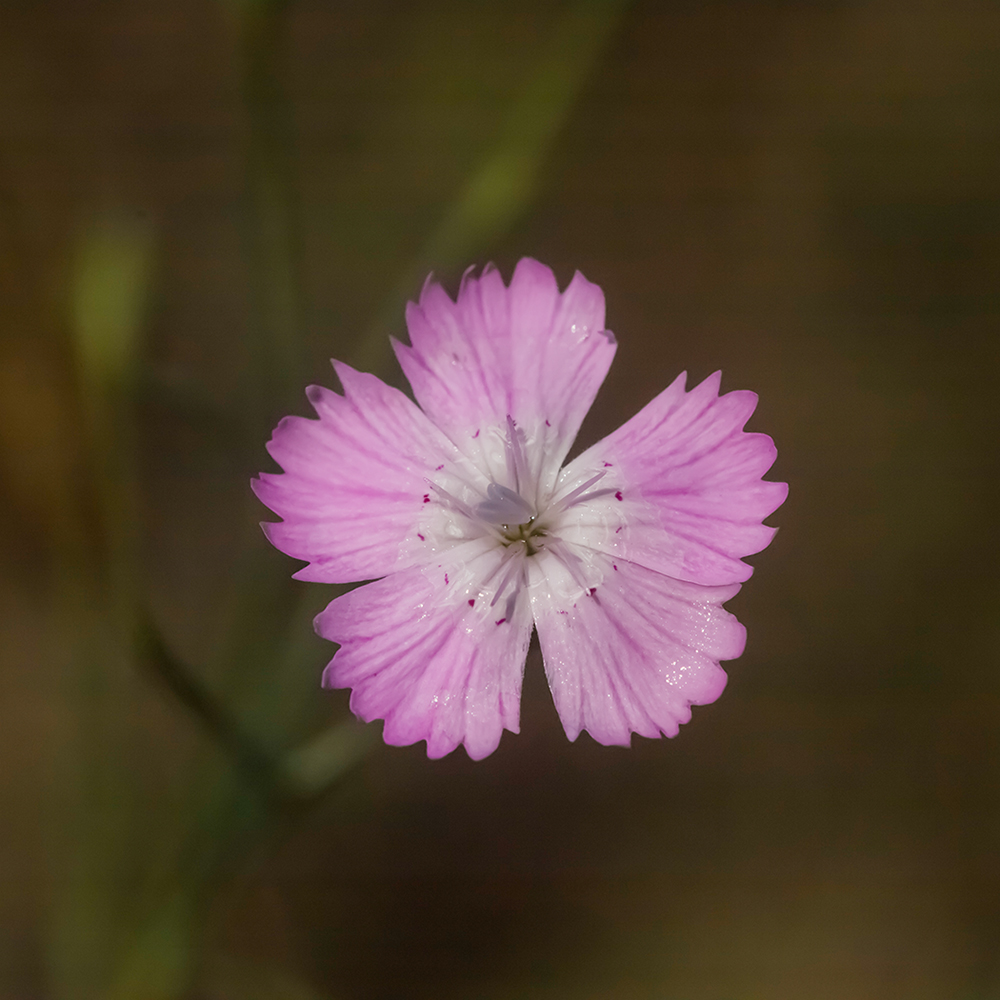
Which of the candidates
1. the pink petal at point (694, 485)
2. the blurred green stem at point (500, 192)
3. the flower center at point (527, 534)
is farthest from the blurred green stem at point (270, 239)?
the pink petal at point (694, 485)

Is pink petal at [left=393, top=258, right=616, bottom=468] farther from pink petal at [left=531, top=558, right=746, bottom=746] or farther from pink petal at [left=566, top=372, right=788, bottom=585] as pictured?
pink petal at [left=531, top=558, right=746, bottom=746]

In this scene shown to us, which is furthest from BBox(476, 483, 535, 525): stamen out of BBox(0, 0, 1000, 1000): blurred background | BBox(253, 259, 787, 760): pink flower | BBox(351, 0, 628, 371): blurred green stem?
BBox(0, 0, 1000, 1000): blurred background

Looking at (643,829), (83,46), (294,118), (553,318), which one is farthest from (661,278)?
(83,46)

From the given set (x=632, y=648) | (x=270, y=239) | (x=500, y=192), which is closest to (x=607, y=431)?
(x=500, y=192)

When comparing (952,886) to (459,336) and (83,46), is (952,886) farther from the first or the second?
(83,46)

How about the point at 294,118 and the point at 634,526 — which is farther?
the point at 294,118

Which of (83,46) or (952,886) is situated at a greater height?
(83,46)
